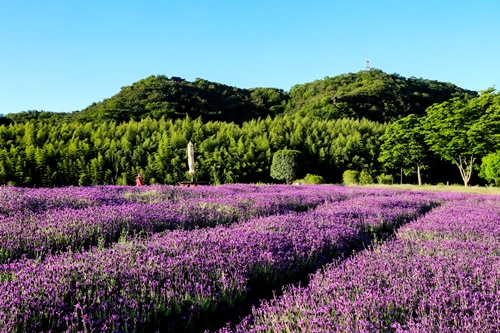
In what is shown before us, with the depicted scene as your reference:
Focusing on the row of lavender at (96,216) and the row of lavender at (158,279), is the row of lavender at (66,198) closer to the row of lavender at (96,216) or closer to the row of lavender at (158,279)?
the row of lavender at (96,216)

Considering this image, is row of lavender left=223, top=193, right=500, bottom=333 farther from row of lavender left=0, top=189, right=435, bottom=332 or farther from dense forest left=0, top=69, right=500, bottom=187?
dense forest left=0, top=69, right=500, bottom=187

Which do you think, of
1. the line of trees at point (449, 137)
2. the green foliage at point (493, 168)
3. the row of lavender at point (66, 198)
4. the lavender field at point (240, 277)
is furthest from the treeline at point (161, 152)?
the lavender field at point (240, 277)

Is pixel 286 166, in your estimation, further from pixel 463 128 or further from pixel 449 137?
pixel 463 128

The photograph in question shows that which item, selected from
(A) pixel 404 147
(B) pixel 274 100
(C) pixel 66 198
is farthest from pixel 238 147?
(B) pixel 274 100

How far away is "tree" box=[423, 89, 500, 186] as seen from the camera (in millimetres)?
30953

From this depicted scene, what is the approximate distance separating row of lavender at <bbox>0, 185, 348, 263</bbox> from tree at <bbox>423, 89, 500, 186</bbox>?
2768cm

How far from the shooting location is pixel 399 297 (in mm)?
2600

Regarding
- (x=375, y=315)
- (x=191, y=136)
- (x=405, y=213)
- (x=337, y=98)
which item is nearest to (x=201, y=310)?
(x=375, y=315)

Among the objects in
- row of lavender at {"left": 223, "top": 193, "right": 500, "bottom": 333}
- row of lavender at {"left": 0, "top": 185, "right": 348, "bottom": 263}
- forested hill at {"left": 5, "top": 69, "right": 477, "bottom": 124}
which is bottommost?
row of lavender at {"left": 223, "top": 193, "right": 500, "bottom": 333}

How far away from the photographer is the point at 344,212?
20.9ft

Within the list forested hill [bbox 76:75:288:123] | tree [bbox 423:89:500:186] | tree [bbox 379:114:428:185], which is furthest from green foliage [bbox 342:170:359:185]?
forested hill [bbox 76:75:288:123]

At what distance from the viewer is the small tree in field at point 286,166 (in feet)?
90.1

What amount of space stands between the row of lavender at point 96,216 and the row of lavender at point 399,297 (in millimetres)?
2312

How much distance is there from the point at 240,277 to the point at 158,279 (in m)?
0.62
